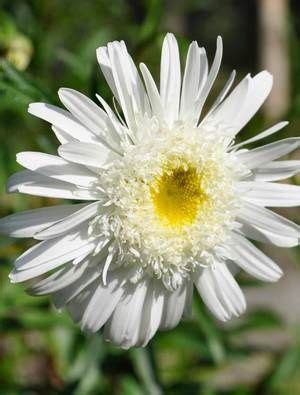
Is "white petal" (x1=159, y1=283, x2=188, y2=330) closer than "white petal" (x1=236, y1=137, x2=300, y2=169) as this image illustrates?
No

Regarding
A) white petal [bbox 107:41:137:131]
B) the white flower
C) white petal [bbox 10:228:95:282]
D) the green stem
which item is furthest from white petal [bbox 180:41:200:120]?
the green stem

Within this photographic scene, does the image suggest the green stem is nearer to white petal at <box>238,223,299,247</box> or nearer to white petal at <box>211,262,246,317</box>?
white petal at <box>211,262,246,317</box>

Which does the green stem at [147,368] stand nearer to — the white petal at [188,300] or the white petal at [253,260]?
the white petal at [188,300]

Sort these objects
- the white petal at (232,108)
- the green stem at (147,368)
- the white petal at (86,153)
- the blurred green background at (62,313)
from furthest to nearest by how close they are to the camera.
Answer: the green stem at (147,368) → the blurred green background at (62,313) → the white petal at (232,108) → the white petal at (86,153)

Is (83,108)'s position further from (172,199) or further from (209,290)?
(209,290)

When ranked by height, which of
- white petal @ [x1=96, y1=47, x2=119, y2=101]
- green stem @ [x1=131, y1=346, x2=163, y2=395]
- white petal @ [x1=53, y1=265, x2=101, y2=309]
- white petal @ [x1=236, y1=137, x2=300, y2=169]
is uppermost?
white petal @ [x1=96, y1=47, x2=119, y2=101]

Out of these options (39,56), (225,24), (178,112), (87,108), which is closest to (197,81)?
(178,112)

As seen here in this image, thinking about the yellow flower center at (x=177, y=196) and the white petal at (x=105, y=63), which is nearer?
the white petal at (x=105, y=63)

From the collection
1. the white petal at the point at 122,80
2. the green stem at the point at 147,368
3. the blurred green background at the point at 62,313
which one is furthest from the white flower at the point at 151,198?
the green stem at the point at 147,368
